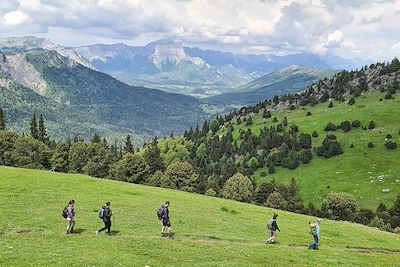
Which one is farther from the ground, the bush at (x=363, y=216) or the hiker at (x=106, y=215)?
the hiker at (x=106, y=215)

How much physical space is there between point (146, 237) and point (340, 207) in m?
91.7

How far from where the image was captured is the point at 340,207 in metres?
119

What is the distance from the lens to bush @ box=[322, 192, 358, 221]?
390ft

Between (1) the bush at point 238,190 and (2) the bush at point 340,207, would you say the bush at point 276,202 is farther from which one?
(2) the bush at point 340,207

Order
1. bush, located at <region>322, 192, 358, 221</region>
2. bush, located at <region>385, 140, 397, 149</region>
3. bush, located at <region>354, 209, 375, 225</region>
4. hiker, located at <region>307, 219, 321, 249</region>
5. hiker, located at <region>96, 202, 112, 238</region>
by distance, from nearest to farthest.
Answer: hiker, located at <region>96, 202, 112, 238</region> < hiker, located at <region>307, 219, 321, 249</region> < bush, located at <region>354, 209, 375, 225</region> < bush, located at <region>322, 192, 358, 221</region> < bush, located at <region>385, 140, 397, 149</region>

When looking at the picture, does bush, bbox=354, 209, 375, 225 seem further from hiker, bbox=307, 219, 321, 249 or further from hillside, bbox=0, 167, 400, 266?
hiker, bbox=307, 219, 321, 249

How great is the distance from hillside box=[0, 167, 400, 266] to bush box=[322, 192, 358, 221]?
59124 mm

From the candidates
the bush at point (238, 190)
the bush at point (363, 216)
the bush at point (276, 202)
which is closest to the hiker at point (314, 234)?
the bush at point (363, 216)

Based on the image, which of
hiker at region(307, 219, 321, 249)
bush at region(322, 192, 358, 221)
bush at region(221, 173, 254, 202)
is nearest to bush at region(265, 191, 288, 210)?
bush at region(221, 173, 254, 202)

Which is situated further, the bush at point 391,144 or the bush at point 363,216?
the bush at point 391,144

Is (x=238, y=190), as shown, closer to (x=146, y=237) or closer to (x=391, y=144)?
(x=146, y=237)

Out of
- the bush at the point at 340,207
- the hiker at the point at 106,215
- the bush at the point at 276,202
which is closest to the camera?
the hiker at the point at 106,215

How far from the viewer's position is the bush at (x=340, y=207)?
119 m

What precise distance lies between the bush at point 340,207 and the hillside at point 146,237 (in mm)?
59124
